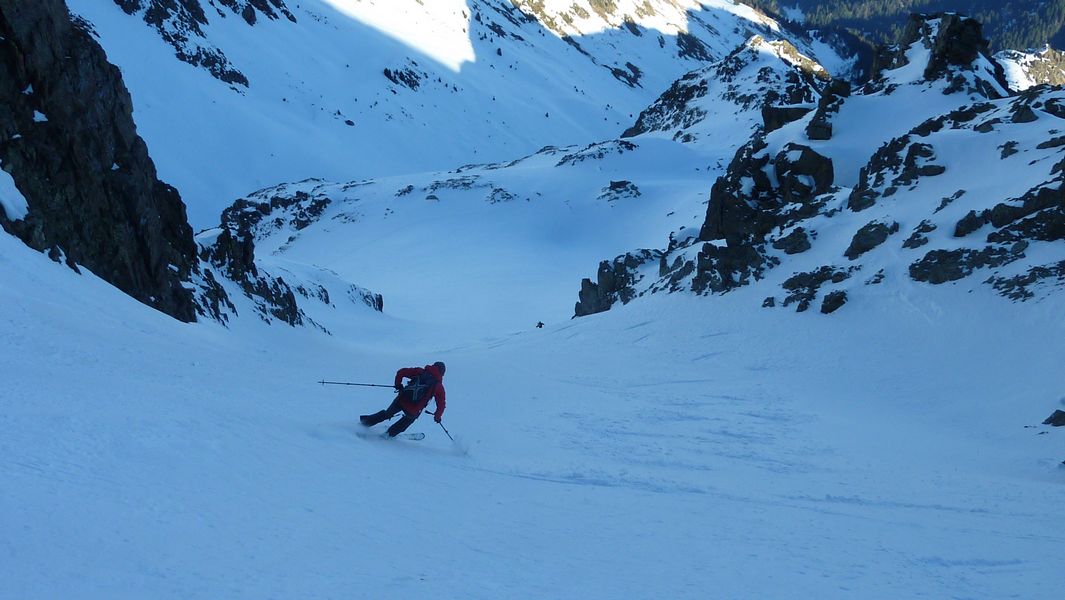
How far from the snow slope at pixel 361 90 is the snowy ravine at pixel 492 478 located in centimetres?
5240

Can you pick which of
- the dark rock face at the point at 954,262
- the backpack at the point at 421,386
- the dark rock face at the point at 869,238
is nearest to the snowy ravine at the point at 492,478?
the backpack at the point at 421,386

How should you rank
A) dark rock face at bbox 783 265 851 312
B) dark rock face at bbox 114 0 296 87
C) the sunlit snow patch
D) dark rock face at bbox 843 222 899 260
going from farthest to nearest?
1. the sunlit snow patch
2. dark rock face at bbox 114 0 296 87
3. dark rock face at bbox 843 222 899 260
4. dark rock face at bbox 783 265 851 312

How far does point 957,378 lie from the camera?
57.6ft

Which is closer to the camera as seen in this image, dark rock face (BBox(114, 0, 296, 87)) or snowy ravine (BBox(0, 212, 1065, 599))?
snowy ravine (BBox(0, 212, 1065, 599))

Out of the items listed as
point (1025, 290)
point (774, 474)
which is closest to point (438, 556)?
point (774, 474)

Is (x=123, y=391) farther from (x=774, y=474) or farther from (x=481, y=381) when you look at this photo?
(x=481, y=381)

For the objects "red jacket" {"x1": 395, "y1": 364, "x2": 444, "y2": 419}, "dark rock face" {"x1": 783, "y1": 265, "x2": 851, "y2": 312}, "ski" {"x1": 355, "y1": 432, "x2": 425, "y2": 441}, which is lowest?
"ski" {"x1": 355, "y1": 432, "x2": 425, "y2": 441}

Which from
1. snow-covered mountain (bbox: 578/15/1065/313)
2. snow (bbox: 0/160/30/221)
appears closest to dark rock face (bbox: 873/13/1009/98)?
snow-covered mountain (bbox: 578/15/1065/313)

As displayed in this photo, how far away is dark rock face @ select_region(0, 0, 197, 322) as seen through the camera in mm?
14453

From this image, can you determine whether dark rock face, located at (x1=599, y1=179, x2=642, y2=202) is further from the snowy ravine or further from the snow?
the snow

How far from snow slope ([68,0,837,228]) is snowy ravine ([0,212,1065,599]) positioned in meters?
52.4

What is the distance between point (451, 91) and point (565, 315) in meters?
59.6

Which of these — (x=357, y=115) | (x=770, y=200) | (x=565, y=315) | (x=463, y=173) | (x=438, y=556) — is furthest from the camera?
(x=357, y=115)

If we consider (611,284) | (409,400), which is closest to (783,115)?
(611,284)
